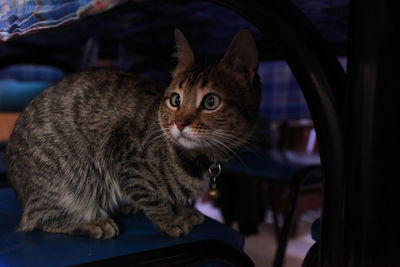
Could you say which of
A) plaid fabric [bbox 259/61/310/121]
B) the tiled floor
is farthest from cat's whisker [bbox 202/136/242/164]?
plaid fabric [bbox 259/61/310/121]

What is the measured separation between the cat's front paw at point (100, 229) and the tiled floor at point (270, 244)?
1178 mm

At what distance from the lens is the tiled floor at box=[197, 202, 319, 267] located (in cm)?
210

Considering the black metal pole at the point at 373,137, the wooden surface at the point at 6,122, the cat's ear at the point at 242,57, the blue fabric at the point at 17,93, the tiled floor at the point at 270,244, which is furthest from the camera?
the wooden surface at the point at 6,122

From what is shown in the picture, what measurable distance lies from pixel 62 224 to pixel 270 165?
41.0 inches

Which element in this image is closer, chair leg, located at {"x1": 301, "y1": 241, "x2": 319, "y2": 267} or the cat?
chair leg, located at {"x1": 301, "y1": 241, "x2": 319, "y2": 267}

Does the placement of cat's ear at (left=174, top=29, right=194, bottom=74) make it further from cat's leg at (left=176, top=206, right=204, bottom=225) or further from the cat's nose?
cat's leg at (left=176, top=206, right=204, bottom=225)

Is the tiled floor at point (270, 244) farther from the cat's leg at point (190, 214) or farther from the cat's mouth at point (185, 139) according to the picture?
the cat's mouth at point (185, 139)

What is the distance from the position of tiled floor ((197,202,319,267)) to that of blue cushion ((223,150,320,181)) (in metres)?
0.54

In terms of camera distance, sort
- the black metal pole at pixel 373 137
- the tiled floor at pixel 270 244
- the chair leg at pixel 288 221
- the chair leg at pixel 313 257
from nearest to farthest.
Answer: the black metal pole at pixel 373 137 < the chair leg at pixel 313 257 < the chair leg at pixel 288 221 < the tiled floor at pixel 270 244

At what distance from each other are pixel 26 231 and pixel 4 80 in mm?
1881

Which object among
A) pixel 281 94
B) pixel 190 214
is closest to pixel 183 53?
pixel 190 214

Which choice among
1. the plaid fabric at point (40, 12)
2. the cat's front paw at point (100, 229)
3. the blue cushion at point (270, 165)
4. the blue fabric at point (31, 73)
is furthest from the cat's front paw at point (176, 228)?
the blue fabric at point (31, 73)

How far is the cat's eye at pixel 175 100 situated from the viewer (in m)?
0.99

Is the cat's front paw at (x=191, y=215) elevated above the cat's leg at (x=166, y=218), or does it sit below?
below
